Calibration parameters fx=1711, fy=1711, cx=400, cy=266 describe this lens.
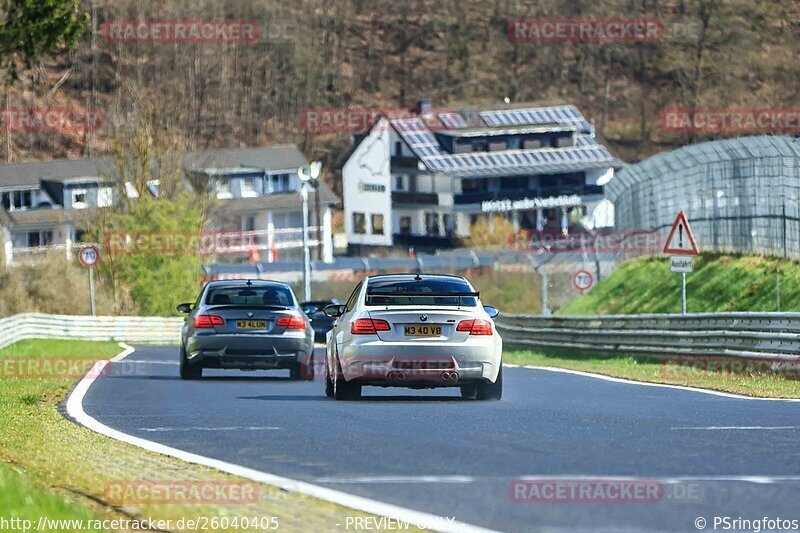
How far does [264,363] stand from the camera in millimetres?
23453

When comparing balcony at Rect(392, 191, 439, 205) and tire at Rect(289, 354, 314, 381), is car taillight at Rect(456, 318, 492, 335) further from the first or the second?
balcony at Rect(392, 191, 439, 205)

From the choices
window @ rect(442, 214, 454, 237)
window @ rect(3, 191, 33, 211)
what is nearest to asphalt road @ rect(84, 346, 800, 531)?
window @ rect(3, 191, 33, 211)

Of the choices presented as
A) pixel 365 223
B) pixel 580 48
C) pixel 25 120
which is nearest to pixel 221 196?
pixel 365 223

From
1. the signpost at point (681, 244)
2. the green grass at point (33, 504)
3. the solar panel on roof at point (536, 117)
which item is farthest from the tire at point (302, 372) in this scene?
the solar panel on roof at point (536, 117)

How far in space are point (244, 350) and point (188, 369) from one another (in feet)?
3.25

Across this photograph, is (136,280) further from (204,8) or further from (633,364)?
(204,8)

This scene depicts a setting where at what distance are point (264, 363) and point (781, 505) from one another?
15061mm

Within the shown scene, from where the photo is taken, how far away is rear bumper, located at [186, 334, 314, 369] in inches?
918

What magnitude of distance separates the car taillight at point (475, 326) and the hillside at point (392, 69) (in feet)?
334

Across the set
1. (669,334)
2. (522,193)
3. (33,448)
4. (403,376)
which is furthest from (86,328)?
(522,193)

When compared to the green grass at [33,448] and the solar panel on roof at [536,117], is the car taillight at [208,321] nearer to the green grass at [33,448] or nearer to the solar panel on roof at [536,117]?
the green grass at [33,448]

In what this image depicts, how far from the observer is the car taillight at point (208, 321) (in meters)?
23.4

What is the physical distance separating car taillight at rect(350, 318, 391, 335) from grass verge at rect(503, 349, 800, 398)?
430 centimetres

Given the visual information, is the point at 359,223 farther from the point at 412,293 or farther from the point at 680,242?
the point at 412,293
